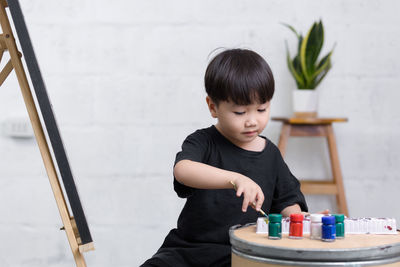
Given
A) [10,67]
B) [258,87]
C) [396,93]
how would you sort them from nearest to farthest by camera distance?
[258,87] < [10,67] < [396,93]

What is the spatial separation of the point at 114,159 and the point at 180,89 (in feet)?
1.37

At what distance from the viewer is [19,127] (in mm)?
2543

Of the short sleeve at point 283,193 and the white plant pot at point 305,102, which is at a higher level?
the white plant pot at point 305,102

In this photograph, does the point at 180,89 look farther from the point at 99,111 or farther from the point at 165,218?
the point at 165,218

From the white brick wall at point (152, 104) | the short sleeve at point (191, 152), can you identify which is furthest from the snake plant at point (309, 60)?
the short sleeve at point (191, 152)

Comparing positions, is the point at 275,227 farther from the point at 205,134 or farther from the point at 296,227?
the point at 205,134

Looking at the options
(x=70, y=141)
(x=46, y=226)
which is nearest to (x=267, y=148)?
(x=70, y=141)

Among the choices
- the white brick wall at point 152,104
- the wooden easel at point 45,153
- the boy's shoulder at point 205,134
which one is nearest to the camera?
the wooden easel at point 45,153

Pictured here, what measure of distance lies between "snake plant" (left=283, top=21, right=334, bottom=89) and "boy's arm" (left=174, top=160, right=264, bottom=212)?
3.84 ft

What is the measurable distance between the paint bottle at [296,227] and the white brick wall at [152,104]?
1463 millimetres

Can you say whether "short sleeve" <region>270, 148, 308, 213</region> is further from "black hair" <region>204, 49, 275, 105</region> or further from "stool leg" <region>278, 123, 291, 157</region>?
"stool leg" <region>278, 123, 291, 157</region>

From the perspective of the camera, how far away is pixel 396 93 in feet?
8.01

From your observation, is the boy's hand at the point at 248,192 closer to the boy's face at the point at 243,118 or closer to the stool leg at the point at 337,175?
the boy's face at the point at 243,118

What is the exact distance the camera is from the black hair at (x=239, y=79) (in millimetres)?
1267
